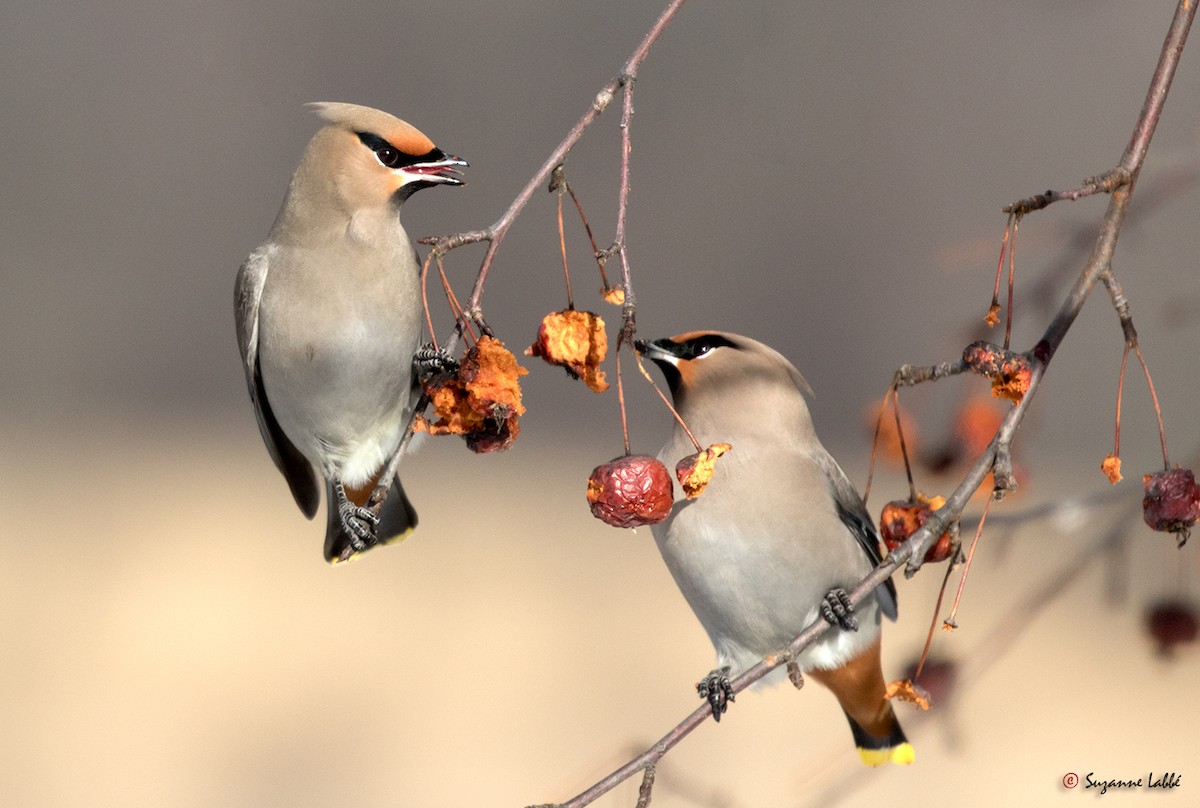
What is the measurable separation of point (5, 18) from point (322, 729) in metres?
4.15

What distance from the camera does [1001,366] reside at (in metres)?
1.24

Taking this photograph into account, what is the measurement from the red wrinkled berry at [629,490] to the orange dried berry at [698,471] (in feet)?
0.08

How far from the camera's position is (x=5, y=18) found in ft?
23.1

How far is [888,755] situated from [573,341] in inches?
51.5

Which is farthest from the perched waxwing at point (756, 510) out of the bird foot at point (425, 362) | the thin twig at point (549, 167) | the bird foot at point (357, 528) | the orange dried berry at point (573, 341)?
the thin twig at point (549, 167)

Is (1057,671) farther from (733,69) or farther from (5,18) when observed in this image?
(5,18)

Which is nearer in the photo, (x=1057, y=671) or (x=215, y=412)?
(x=1057, y=671)

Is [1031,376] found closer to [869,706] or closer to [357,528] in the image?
[357,528]

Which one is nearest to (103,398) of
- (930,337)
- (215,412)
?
(215,412)

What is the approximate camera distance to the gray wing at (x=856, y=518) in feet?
6.54

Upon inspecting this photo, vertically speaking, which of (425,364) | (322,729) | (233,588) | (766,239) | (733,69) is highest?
(733,69)

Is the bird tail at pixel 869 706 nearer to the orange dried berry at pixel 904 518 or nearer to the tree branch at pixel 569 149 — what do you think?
the orange dried berry at pixel 904 518

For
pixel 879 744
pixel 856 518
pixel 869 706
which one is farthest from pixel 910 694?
pixel 879 744

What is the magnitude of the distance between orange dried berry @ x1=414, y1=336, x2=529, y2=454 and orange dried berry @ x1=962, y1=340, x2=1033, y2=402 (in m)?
0.40
